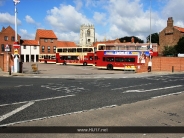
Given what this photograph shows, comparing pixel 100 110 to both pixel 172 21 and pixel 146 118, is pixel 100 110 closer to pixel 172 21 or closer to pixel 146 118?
pixel 146 118

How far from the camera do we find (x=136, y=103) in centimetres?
962

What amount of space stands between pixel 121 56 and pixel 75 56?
55.0 feet

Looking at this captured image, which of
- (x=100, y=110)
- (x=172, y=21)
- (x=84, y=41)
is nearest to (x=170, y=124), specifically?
(x=100, y=110)

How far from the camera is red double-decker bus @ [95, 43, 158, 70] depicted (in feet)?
115

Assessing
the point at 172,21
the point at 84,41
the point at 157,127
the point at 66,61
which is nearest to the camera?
the point at 157,127

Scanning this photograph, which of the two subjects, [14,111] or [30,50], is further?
[30,50]

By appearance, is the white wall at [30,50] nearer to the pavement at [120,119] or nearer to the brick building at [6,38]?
the brick building at [6,38]

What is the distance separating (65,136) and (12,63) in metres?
23.0

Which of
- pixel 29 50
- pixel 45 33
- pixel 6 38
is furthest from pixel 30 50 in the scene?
pixel 45 33

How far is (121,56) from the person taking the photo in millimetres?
36312

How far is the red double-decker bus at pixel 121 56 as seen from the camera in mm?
34969

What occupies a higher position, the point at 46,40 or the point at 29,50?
the point at 46,40

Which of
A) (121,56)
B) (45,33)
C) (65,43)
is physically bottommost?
(121,56)

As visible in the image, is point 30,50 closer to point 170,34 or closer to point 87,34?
point 87,34
